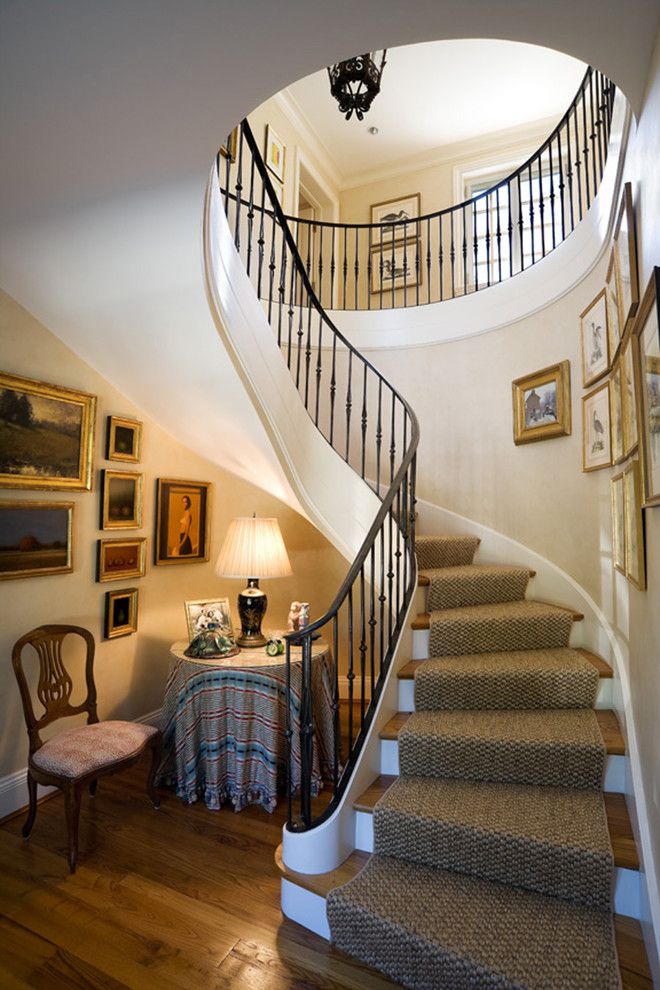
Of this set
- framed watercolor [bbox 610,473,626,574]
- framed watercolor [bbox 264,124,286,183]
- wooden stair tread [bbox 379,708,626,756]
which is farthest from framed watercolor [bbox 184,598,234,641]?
framed watercolor [bbox 264,124,286,183]

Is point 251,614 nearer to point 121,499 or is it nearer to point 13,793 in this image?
point 121,499

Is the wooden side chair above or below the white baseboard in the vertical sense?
above

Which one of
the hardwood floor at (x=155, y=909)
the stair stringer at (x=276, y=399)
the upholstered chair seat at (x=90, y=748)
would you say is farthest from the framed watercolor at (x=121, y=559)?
the hardwood floor at (x=155, y=909)

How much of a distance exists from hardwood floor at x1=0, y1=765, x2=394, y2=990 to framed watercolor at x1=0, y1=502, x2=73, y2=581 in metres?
1.17

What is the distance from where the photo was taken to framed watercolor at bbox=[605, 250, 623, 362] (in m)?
2.04

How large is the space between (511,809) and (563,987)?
1.63ft

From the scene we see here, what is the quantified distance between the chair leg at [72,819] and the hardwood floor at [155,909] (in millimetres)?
64

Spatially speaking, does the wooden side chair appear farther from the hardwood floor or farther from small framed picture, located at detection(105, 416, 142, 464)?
small framed picture, located at detection(105, 416, 142, 464)

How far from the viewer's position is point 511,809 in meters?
1.78

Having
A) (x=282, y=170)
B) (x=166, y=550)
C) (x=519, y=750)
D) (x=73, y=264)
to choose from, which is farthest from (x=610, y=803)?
(x=282, y=170)

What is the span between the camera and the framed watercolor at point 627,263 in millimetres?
1641

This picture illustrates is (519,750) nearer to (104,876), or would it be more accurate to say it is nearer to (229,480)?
(104,876)

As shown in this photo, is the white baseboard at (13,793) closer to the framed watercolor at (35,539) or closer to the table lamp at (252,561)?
the framed watercolor at (35,539)

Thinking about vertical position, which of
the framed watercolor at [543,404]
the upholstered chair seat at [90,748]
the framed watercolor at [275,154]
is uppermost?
the framed watercolor at [275,154]
